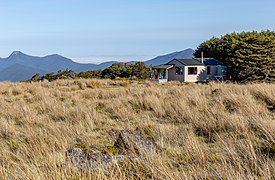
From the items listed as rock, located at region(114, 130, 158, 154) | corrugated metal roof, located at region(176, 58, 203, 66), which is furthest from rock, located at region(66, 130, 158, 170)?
corrugated metal roof, located at region(176, 58, 203, 66)

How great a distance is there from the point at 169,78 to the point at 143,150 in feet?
133

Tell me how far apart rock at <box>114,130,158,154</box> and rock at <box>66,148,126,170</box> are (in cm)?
41

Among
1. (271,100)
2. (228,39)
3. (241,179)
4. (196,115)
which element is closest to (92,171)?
(241,179)

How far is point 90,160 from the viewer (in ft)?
12.1

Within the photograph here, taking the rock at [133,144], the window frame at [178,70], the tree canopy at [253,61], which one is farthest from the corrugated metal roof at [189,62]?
the rock at [133,144]

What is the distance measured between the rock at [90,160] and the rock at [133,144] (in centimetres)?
41

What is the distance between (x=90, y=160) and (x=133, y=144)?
80cm

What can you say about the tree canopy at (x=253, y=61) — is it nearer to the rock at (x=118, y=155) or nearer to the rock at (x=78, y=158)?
the rock at (x=118, y=155)

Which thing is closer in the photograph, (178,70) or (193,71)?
(193,71)

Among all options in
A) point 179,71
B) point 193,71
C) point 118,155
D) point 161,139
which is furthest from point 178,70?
point 118,155

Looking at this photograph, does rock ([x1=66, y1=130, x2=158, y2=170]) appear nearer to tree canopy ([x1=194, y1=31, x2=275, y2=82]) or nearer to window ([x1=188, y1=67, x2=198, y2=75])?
tree canopy ([x1=194, y1=31, x2=275, y2=82])

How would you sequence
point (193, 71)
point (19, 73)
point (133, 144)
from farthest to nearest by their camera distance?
point (19, 73)
point (193, 71)
point (133, 144)

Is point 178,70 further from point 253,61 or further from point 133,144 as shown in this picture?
point 133,144

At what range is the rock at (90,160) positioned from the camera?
346cm
